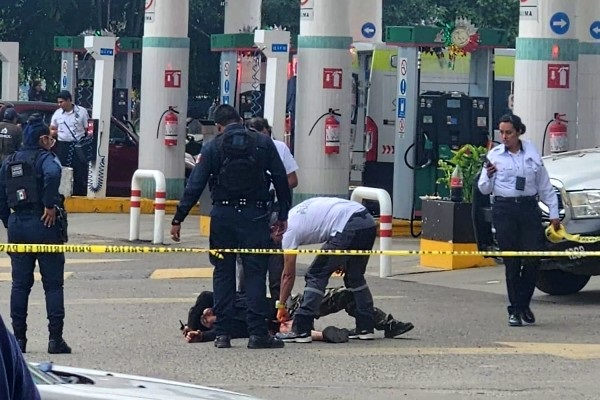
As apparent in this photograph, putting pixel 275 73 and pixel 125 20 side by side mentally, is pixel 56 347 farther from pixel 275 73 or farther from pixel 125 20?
pixel 125 20

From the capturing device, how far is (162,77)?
22.2 metres

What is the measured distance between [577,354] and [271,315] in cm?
227

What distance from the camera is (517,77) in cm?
1769

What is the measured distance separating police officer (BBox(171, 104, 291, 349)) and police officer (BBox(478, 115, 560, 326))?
2.14 metres

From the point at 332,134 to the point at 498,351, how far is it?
371 inches

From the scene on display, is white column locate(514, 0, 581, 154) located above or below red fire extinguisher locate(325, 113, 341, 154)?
above

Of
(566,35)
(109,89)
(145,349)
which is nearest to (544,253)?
(145,349)

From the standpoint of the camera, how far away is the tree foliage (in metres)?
36.1

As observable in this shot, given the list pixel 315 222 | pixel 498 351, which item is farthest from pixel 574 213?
pixel 315 222

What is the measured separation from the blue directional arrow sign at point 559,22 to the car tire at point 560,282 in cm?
457

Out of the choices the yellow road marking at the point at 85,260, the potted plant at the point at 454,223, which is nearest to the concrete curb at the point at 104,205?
the yellow road marking at the point at 85,260

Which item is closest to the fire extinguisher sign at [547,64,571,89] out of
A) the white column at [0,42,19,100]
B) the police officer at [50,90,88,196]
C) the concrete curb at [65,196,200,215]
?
the concrete curb at [65,196,200,215]

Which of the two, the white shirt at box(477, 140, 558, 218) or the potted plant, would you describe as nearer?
the white shirt at box(477, 140, 558, 218)

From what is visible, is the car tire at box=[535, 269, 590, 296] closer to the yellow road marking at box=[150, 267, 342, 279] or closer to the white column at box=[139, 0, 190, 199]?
the yellow road marking at box=[150, 267, 342, 279]
